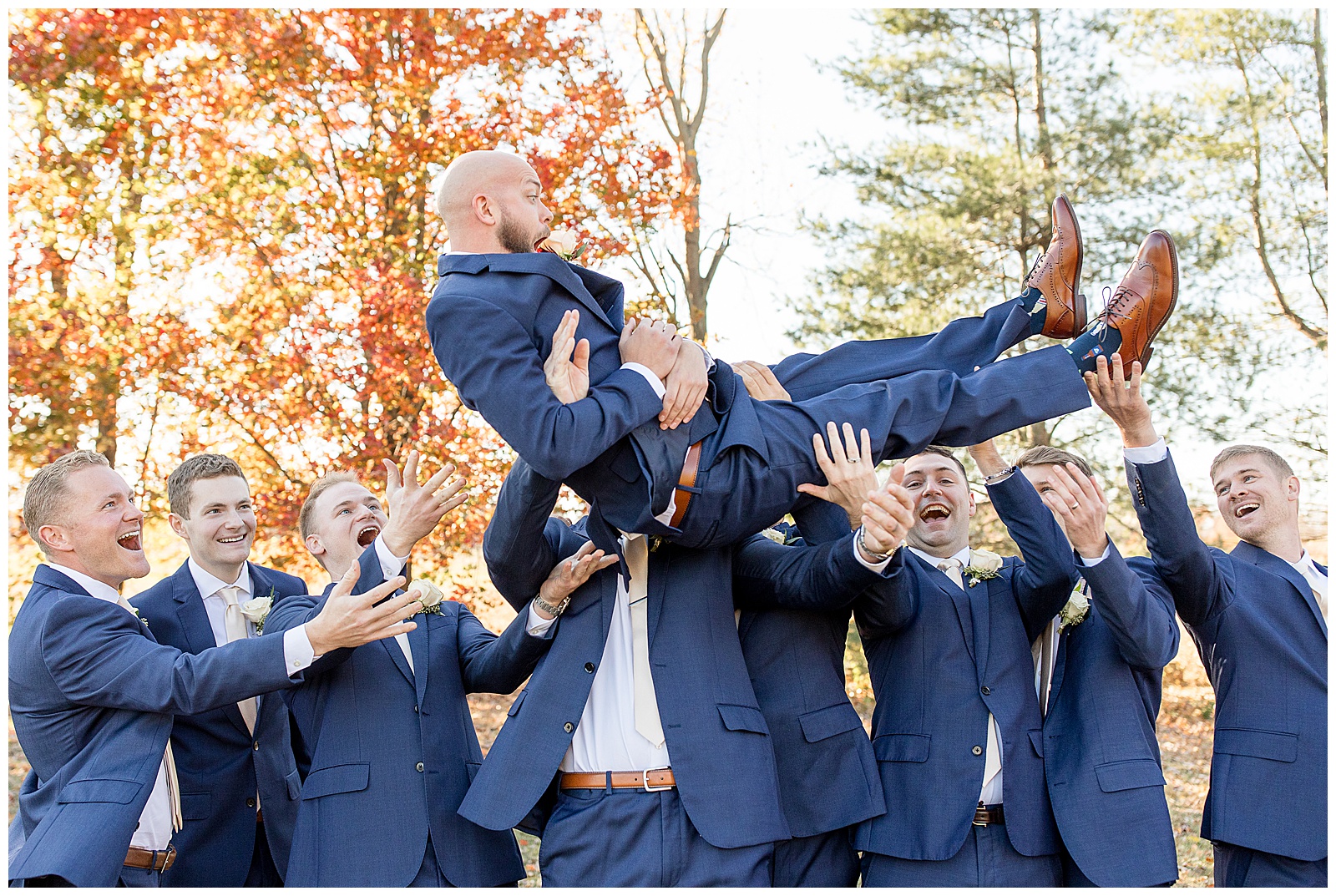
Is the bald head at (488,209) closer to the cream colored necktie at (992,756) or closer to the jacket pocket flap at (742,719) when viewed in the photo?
the jacket pocket flap at (742,719)

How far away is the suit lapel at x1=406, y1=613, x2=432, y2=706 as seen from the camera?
3.93m

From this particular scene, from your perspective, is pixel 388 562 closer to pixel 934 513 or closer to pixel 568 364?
pixel 568 364

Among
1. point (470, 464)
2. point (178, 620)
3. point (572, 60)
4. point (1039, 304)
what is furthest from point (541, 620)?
point (572, 60)

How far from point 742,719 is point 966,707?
0.80m

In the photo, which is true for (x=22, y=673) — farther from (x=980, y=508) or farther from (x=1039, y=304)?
(x=980, y=508)

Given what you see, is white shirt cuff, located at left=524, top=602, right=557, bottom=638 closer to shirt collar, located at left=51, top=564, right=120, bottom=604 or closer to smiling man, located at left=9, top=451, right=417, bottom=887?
smiling man, located at left=9, top=451, right=417, bottom=887

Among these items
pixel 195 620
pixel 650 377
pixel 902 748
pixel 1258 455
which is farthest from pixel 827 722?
pixel 195 620

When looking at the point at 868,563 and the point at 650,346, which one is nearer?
the point at 868,563

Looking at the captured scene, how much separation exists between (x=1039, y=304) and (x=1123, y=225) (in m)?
8.29

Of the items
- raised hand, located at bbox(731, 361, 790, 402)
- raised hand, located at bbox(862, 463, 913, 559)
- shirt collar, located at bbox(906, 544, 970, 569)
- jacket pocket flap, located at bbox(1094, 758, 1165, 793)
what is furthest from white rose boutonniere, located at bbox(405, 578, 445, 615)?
jacket pocket flap, located at bbox(1094, 758, 1165, 793)

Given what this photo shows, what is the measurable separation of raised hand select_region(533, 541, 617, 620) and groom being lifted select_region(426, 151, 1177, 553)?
57mm

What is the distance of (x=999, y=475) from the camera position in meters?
3.85

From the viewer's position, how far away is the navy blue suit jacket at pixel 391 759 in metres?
3.65

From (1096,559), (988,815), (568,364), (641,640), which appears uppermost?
(568,364)
